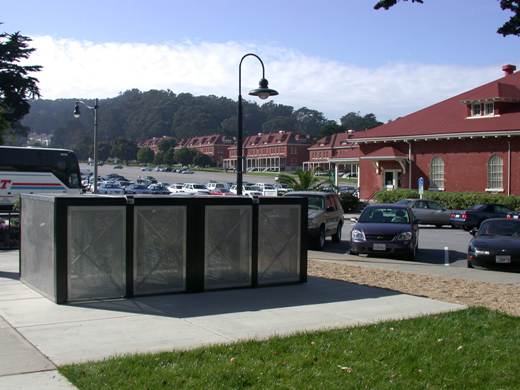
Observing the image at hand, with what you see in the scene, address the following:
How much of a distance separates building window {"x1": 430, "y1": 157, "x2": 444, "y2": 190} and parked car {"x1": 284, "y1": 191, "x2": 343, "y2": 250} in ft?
81.8

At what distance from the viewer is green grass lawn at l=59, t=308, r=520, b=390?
572cm

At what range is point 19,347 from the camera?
22.7ft

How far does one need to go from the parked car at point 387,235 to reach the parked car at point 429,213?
1396 cm

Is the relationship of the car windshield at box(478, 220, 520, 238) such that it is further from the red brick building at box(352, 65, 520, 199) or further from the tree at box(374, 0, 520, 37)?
the red brick building at box(352, 65, 520, 199)

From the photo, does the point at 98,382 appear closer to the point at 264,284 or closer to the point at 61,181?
the point at 264,284

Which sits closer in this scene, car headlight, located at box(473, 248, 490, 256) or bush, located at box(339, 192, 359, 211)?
car headlight, located at box(473, 248, 490, 256)

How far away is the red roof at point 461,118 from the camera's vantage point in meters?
42.2

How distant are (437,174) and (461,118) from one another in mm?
4236

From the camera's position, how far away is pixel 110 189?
64.2 m

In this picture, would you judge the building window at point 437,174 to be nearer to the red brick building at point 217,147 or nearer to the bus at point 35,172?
the bus at point 35,172

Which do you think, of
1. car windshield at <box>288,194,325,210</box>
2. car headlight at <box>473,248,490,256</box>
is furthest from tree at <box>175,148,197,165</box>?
car headlight at <box>473,248,490,256</box>

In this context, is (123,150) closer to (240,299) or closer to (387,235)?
(387,235)

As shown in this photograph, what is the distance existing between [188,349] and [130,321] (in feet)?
5.51

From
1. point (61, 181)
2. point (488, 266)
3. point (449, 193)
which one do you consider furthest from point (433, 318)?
point (449, 193)
